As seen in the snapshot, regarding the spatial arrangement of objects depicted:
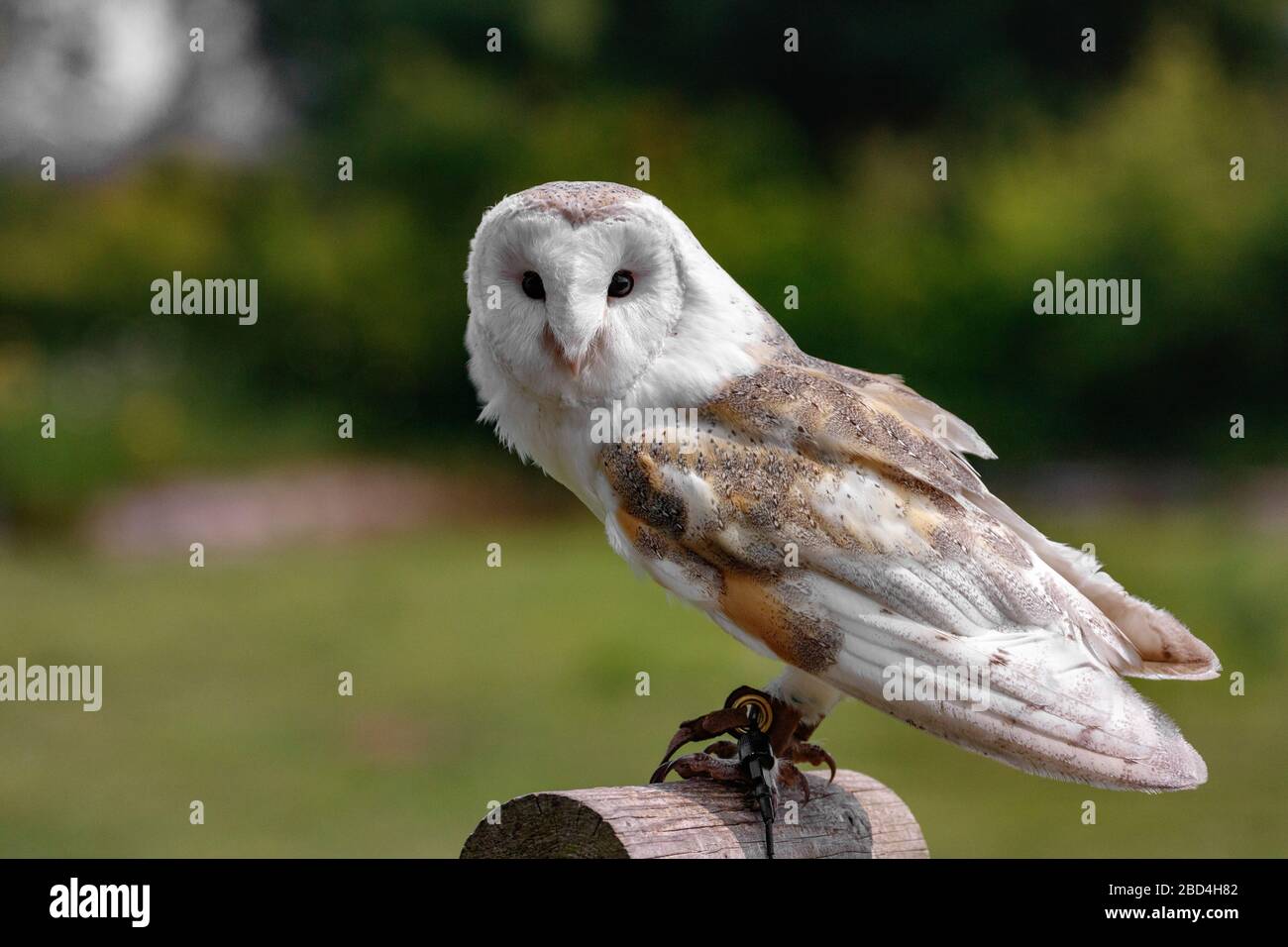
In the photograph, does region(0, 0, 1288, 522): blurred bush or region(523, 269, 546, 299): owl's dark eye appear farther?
region(0, 0, 1288, 522): blurred bush

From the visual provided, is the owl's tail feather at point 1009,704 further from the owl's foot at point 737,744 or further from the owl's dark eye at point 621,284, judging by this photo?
the owl's dark eye at point 621,284

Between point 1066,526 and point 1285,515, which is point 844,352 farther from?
point 1285,515

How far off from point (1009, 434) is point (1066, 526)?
1.88ft

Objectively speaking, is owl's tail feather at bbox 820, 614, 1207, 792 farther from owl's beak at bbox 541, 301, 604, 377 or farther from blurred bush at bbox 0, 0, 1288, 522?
blurred bush at bbox 0, 0, 1288, 522

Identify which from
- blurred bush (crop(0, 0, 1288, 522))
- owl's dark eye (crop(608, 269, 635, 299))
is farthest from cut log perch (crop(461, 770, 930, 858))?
blurred bush (crop(0, 0, 1288, 522))

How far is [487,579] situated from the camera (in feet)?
26.3

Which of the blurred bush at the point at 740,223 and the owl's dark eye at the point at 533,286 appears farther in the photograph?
the blurred bush at the point at 740,223

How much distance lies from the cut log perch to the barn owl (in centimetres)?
8

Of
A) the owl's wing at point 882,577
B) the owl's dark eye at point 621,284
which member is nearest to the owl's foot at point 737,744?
the owl's wing at point 882,577

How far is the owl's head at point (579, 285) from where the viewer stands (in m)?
2.26

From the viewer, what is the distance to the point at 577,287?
2256 millimetres

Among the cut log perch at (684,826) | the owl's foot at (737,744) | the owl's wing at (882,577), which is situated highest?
the owl's wing at (882,577)

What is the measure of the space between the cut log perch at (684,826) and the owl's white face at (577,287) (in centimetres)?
64

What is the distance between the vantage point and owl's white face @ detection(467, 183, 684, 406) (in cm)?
226
